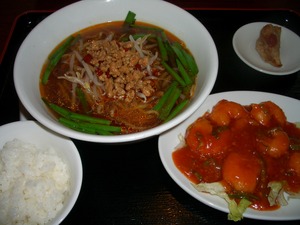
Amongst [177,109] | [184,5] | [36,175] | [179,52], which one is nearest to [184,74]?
[179,52]

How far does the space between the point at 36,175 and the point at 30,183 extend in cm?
8

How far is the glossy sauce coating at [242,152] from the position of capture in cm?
203

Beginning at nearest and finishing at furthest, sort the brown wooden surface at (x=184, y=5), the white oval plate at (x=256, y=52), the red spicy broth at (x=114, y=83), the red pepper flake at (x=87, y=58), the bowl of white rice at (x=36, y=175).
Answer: the bowl of white rice at (x=36, y=175), the red spicy broth at (x=114, y=83), the red pepper flake at (x=87, y=58), the white oval plate at (x=256, y=52), the brown wooden surface at (x=184, y=5)

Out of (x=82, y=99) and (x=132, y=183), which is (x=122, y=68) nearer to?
(x=82, y=99)

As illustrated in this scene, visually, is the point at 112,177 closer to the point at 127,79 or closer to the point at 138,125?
the point at 138,125

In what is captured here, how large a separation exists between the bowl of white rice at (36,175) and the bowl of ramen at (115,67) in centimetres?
22

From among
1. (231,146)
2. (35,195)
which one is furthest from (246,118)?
(35,195)

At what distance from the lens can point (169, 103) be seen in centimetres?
227

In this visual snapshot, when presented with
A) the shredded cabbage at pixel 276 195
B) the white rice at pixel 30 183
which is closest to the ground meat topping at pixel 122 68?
the white rice at pixel 30 183

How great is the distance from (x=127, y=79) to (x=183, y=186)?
93 centimetres

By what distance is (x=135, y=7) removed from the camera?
9.19ft

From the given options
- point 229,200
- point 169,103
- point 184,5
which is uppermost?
point 184,5

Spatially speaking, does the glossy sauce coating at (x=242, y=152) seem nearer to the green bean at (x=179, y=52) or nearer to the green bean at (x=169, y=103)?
the green bean at (x=169, y=103)

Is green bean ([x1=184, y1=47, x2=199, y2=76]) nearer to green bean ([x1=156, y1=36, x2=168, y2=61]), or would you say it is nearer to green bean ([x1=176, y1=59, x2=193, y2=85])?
green bean ([x1=176, y1=59, x2=193, y2=85])
